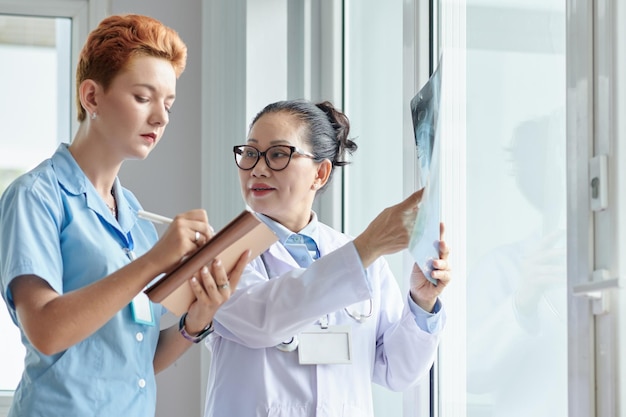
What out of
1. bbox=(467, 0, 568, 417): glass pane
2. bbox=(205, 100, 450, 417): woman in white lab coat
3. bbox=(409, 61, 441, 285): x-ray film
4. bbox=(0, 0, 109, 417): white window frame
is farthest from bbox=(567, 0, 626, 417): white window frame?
bbox=(0, 0, 109, 417): white window frame

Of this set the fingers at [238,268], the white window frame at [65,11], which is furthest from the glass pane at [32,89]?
the fingers at [238,268]

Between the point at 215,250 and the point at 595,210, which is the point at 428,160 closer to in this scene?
the point at 595,210

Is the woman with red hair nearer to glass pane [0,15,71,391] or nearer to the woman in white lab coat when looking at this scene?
the woman in white lab coat

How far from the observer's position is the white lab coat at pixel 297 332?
5.99 ft

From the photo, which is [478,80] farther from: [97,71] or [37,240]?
[37,240]

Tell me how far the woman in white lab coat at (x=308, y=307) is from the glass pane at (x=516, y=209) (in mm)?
132

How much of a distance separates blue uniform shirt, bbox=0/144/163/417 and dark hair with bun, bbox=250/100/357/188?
58 cm

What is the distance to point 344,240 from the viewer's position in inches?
86.6

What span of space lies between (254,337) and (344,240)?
41 centimetres

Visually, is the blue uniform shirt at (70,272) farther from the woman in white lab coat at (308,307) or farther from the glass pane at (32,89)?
the glass pane at (32,89)

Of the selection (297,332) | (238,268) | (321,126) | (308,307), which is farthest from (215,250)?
(321,126)

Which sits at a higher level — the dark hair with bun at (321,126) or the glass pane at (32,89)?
the glass pane at (32,89)

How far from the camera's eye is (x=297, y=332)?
6.37 feet

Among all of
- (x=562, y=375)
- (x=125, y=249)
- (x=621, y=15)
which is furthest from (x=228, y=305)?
(x=621, y=15)
